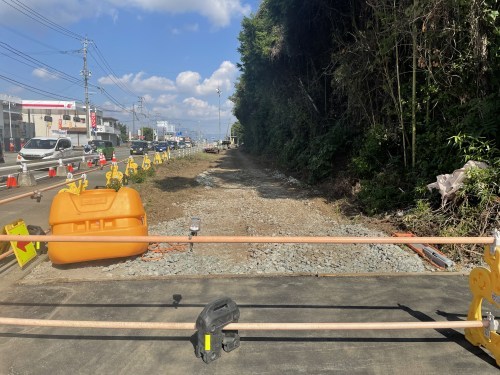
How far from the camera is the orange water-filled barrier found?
496cm

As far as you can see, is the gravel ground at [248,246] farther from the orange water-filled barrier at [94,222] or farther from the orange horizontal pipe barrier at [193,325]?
the orange horizontal pipe barrier at [193,325]

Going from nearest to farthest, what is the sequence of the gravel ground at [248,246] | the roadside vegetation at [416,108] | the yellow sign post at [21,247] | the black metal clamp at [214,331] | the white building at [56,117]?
the black metal clamp at [214,331], the yellow sign post at [21,247], the gravel ground at [248,246], the roadside vegetation at [416,108], the white building at [56,117]

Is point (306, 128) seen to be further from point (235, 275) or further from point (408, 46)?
point (235, 275)

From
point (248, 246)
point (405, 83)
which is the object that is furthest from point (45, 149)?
point (405, 83)

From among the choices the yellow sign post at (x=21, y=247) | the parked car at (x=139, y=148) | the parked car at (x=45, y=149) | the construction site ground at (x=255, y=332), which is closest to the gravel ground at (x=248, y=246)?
the yellow sign post at (x=21, y=247)

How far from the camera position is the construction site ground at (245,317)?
2898 millimetres

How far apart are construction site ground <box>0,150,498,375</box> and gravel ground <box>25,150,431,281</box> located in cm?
24

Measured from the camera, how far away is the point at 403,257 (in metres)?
5.63

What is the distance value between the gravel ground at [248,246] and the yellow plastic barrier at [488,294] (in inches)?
77.7

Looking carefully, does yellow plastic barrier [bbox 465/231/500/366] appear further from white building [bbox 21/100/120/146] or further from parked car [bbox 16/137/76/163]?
white building [bbox 21/100/120/146]

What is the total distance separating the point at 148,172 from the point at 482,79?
12809 mm


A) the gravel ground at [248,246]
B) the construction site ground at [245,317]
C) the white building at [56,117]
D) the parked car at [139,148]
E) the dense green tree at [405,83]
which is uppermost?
the white building at [56,117]

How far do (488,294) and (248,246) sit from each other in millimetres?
4037

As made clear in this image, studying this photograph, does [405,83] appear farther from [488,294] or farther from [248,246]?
[488,294]
